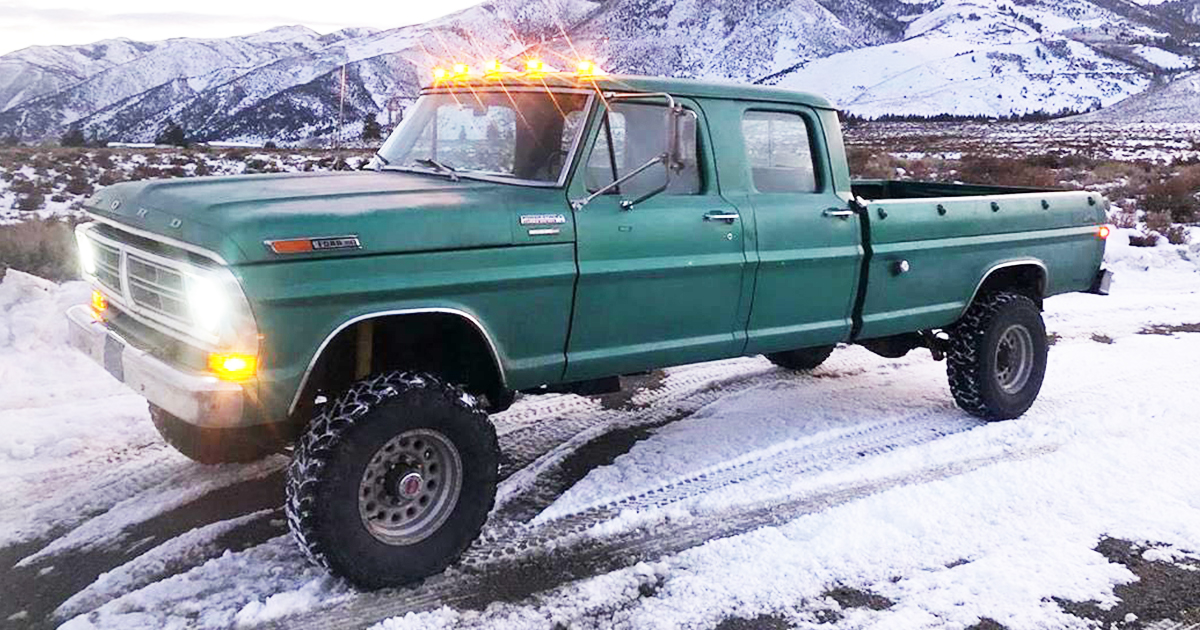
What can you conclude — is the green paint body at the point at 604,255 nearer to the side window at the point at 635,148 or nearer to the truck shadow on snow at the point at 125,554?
the side window at the point at 635,148

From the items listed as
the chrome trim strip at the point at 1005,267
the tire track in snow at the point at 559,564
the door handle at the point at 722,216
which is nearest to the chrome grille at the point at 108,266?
the tire track in snow at the point at 559,564

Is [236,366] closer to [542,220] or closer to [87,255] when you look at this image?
[542,220]

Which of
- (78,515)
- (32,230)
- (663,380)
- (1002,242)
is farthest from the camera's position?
(32,230)

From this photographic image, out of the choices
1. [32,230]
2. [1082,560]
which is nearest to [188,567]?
[1082,560]

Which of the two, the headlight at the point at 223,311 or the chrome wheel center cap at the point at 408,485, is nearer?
the headlight at the point at 223,311

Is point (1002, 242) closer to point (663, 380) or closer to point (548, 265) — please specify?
point (663, 380)

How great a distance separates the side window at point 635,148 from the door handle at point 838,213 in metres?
0.96

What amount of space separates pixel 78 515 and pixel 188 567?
2.81ft

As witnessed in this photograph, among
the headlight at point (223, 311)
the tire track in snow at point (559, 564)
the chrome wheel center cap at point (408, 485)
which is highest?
the headlight at point (223, 311)

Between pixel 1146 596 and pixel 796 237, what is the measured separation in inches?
94.3

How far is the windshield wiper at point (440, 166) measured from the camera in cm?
498

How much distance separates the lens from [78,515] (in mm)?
4766

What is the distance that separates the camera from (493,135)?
16.7 feet

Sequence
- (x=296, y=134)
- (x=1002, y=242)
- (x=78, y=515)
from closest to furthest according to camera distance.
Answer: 1. (x=78, y=515)
2. (x=1002, y=242)
3. (x=296, y=134)
